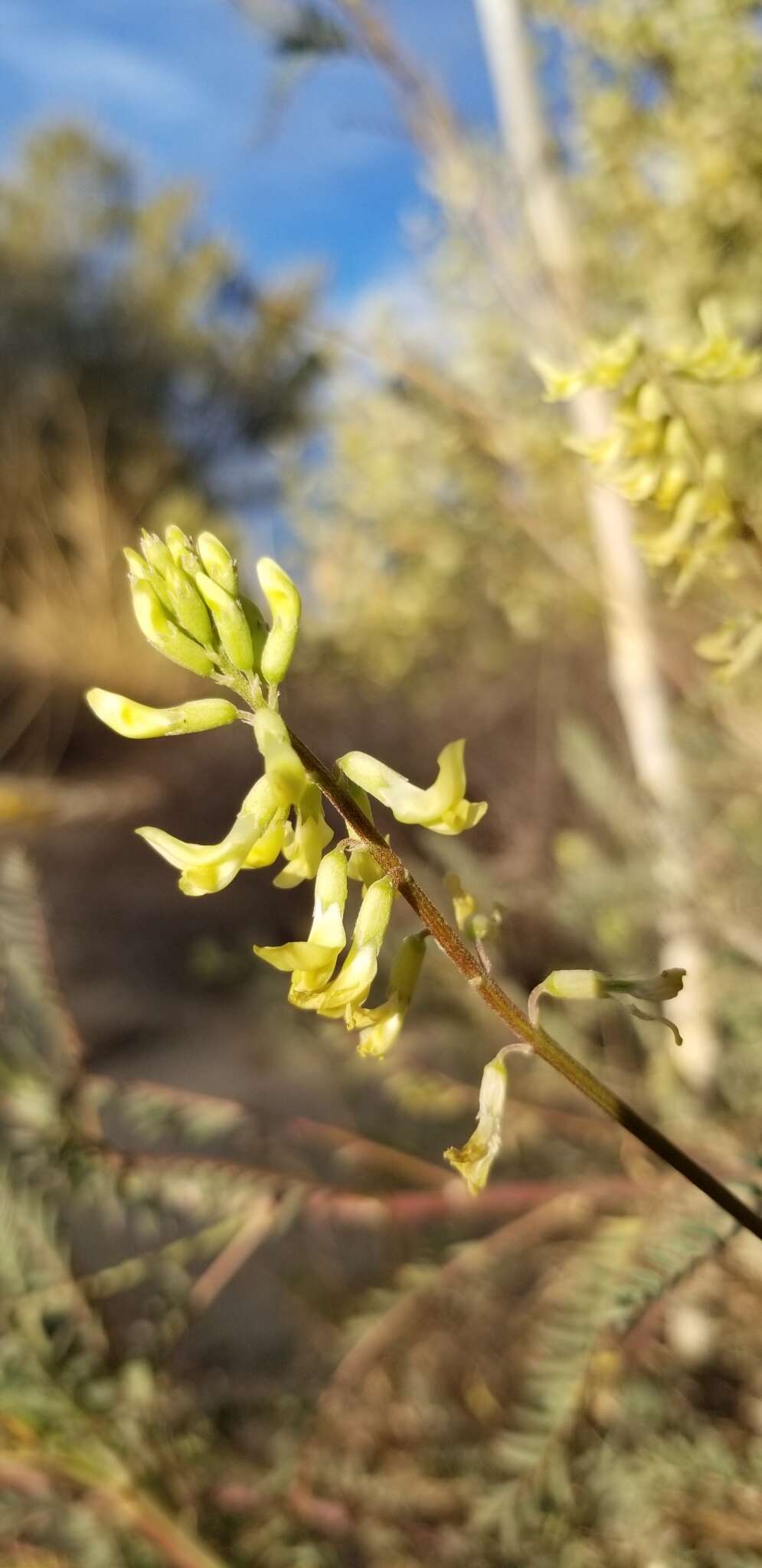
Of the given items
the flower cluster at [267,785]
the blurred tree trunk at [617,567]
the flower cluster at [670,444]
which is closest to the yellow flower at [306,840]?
the flower cluster at [267,785]

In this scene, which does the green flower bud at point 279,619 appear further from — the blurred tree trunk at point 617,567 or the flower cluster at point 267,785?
the blurred tree trunk at point 617,567

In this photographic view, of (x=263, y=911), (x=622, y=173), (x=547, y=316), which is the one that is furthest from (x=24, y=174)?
(x=547, y=316)

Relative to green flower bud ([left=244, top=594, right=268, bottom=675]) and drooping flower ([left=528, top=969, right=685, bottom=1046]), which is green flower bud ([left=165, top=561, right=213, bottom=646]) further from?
drooping flower ([left=528, top=969, right=685, bottom=1046])

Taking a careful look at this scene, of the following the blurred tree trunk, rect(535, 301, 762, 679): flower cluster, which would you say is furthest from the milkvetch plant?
the blurred tree trunk

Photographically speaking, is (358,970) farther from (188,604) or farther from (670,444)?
(670,444)

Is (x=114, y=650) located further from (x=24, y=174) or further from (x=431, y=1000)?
(x=24, y=174)
